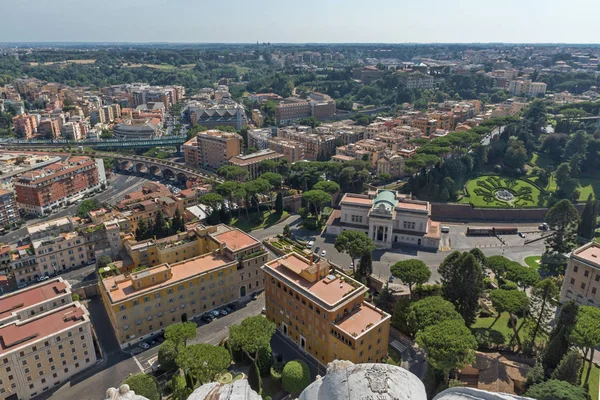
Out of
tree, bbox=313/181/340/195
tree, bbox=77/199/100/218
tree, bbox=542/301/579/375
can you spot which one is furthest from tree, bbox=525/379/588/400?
tree, bbox=77/199/100/218

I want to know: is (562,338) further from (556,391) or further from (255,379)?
(255,379)

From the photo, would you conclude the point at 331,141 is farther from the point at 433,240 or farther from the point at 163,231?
the point at 163,231

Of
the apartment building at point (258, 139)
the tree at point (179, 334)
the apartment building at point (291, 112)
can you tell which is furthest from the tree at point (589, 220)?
the apartment building at point (291, 112)

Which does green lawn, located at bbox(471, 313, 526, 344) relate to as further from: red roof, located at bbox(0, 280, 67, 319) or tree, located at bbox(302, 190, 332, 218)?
red roof, located at bbox(0, 280, 67, 319)

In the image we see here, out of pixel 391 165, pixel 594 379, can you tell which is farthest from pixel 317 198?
pixel 594 379

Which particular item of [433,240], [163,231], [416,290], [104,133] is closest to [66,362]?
[163,231]
